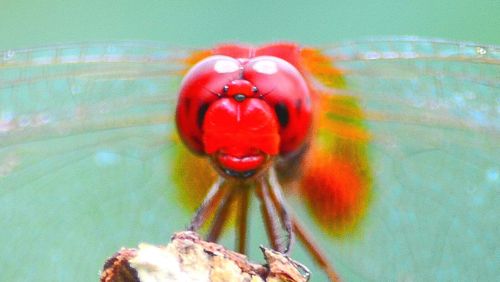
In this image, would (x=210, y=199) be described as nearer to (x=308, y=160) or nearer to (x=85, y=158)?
(x=308, y=160)

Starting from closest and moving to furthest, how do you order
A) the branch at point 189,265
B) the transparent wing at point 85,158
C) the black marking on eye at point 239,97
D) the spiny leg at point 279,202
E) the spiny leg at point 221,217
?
the branch at point 189,265 < the black marking on eye at point 239,97 < the spiny leg at point 279,202 < the spiny leg at point 221,217 < the transparent wing at point 85,158

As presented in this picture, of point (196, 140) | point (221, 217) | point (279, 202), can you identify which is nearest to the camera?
point (196, 140)

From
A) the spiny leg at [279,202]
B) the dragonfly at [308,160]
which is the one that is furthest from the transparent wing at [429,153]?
the spiny leg at [279,202]

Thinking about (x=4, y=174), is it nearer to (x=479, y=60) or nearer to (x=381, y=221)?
(x=381, y=221)

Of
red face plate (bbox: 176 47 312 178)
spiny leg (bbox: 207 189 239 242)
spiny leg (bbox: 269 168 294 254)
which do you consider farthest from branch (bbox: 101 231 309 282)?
spiny leg (bbox: 207 189 239 242)

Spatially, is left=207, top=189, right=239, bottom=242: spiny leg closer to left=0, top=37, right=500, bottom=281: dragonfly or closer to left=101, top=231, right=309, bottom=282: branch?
left=0, top=37, right=500, bottom=281: dragonfly

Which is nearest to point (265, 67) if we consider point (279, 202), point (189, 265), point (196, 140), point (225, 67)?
point (225, 67)

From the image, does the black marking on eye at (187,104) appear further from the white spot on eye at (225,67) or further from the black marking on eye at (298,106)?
the black marking on eye at (298,106)
